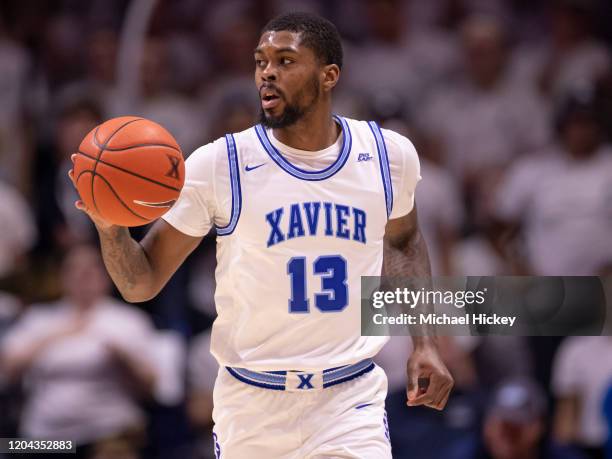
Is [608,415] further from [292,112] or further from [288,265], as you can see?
[292,112]

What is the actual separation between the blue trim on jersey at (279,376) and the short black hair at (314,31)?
1408 mm

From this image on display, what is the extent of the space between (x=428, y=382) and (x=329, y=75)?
1.48 metres

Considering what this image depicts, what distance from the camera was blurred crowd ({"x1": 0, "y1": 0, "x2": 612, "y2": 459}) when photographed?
301 inches

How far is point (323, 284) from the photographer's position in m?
4.64

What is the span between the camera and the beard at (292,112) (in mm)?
4738

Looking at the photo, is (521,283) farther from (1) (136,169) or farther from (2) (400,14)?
(2) (400,14)

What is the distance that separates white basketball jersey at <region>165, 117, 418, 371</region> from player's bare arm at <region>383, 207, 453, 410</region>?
233mm

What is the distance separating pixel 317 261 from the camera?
4.64 meters

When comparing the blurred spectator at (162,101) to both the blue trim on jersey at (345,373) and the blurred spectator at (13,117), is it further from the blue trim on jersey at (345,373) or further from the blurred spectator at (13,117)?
the blue trim on jersey at (345,373)

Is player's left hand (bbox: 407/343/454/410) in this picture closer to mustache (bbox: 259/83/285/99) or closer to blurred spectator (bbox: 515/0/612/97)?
mustache (bbox: 259/83/285/99)

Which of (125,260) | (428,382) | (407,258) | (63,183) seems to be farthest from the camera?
(63,183)

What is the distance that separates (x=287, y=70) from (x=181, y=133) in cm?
485

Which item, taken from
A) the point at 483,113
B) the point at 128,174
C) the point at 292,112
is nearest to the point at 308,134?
the point at 292,112

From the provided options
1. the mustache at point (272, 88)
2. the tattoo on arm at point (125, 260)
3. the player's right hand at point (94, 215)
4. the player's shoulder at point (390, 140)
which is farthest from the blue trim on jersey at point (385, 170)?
the player's right hand at point (94, 215)
